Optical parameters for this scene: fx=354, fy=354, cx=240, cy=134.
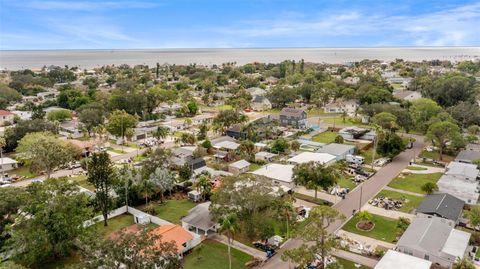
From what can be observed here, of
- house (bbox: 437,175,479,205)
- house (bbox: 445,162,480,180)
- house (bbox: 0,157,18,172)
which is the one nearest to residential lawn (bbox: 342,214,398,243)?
house (bbox: 437,175,479,205)

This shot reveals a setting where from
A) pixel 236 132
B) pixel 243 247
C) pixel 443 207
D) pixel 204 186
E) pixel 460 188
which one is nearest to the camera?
pixel 243 247

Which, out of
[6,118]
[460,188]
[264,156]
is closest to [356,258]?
[460,188]

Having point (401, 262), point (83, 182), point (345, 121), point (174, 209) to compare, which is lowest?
point (174, 209)

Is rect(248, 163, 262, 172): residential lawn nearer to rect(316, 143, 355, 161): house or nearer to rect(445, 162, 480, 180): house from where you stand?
rect(316, 143, 355, 161): house

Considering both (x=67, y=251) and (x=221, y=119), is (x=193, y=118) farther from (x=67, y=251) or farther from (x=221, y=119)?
(x=67, y=251)

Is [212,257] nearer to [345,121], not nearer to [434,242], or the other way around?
[434,242]

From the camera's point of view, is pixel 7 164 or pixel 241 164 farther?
pixel 7 164
